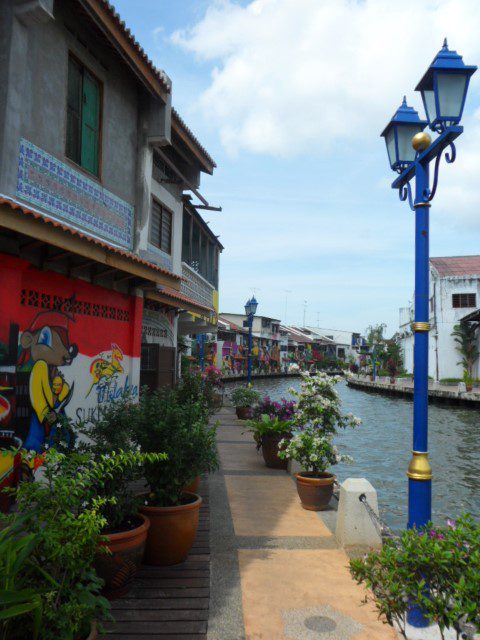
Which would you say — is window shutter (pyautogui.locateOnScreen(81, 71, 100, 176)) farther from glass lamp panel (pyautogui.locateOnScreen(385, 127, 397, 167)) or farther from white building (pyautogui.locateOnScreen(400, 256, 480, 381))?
white building (pyautogui.locateOnScreen(400, 256, 480, 381))

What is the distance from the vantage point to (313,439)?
7805 millimetres

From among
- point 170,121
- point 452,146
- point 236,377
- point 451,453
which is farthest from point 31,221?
point 236,377

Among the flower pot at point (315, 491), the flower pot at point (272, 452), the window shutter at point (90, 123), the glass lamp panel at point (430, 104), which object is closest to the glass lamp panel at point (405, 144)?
the glass lamp panel at point (430, 104)

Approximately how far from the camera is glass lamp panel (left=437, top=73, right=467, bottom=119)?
175 inches

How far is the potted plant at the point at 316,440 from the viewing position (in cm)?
757

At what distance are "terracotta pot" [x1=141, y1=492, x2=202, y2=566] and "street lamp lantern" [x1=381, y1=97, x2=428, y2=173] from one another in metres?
3.88

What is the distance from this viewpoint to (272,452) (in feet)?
34.1

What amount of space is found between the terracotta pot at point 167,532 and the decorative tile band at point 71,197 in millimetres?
4469

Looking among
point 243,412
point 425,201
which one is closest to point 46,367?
point 425,201

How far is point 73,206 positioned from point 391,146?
4.98m

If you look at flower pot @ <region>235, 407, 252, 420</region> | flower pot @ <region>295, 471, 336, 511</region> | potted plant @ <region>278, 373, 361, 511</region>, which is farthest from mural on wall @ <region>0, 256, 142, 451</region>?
flower pot @ <region>235, 407, 252, 420</region>

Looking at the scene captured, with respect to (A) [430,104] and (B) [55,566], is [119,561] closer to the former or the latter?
(B) [55,566]

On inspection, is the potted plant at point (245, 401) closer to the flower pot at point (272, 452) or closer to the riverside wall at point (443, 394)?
the flower pot at point (272, 452)

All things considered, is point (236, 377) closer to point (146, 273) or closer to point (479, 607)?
point (146, 273)
